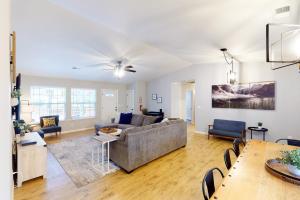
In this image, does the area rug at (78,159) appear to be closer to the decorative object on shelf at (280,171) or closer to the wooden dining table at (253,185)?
the wooden dining table at (253,185)

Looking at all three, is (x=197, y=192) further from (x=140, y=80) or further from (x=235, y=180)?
(x=140, y=80)

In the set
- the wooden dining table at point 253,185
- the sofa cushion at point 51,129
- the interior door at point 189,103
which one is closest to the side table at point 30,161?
the sofa cushion at point 51,129

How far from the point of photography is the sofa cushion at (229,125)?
559 cm

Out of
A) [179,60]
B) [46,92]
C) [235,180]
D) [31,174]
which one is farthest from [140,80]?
[235,180]

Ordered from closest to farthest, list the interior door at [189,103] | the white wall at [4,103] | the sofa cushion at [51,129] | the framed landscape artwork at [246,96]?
the white wall at [4,103]
the framed landscape artwork at [246,96]
the sofa cushion at [51,129]
the interior door at [189,103]

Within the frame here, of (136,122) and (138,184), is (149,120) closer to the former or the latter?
(136,122)

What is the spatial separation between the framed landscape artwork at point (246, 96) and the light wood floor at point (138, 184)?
281 centimetres

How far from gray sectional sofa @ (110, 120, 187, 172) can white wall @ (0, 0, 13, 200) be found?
2106 mm

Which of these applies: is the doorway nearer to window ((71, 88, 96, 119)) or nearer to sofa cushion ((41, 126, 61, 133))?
window ((71, 88, 96, 119))

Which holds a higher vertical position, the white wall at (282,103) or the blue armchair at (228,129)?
the white wall at (282,103)

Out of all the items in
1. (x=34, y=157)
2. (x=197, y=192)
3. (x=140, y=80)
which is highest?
(x=140, y=80)

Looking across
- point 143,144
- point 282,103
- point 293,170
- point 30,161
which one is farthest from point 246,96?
point 30,161

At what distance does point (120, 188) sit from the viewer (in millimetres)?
2744

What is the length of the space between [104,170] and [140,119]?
304cm
